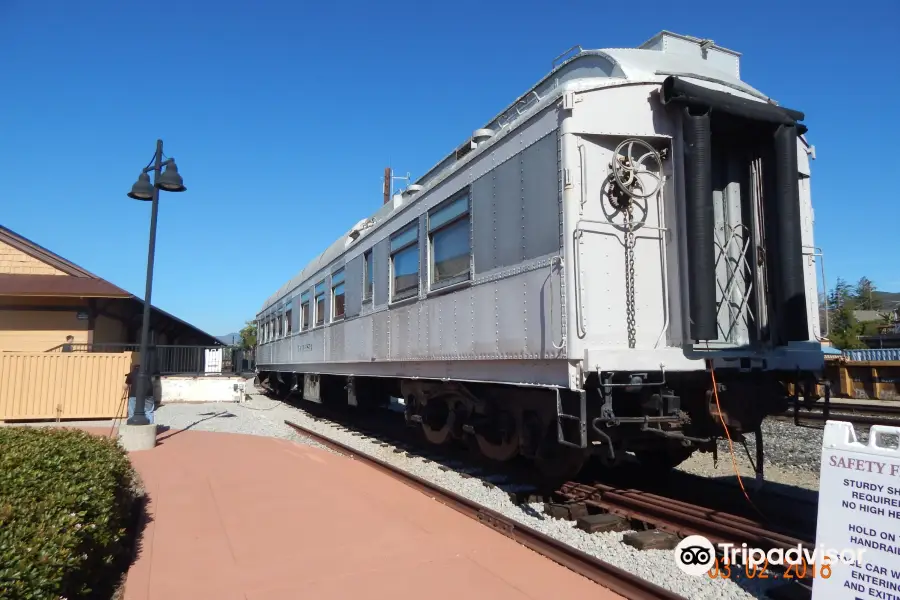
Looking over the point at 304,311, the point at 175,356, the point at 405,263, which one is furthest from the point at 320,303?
the point at 175,356

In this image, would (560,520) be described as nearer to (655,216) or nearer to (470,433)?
(470,433)

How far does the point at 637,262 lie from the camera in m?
5.27

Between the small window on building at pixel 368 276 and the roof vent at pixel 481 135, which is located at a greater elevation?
the roof vent at pixel 481 135

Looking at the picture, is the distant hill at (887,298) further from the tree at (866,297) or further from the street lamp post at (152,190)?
the street lamp post at (152,190)

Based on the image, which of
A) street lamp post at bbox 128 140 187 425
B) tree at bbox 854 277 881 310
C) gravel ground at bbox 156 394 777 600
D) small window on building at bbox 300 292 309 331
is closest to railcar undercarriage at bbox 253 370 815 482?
gravel ground at bbox 156 394 777 600

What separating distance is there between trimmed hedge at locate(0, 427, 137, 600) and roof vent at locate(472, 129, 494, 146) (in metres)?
4.81

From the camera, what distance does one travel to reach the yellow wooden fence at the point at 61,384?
13.2 meters

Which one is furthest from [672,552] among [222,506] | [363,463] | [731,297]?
[363,463]

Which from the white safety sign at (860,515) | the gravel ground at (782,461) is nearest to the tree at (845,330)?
the gravel ground at (782,461)

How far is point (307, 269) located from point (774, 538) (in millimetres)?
12555

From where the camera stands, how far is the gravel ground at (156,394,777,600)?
3844mm

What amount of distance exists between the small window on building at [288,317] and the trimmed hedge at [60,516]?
11.5m

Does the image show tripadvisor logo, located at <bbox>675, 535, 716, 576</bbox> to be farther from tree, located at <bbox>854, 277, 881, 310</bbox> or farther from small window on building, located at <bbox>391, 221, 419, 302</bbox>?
tree, located at <bbox>854, 277, 881, 310</bbox>

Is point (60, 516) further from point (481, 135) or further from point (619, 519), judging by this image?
point (481, 135)
